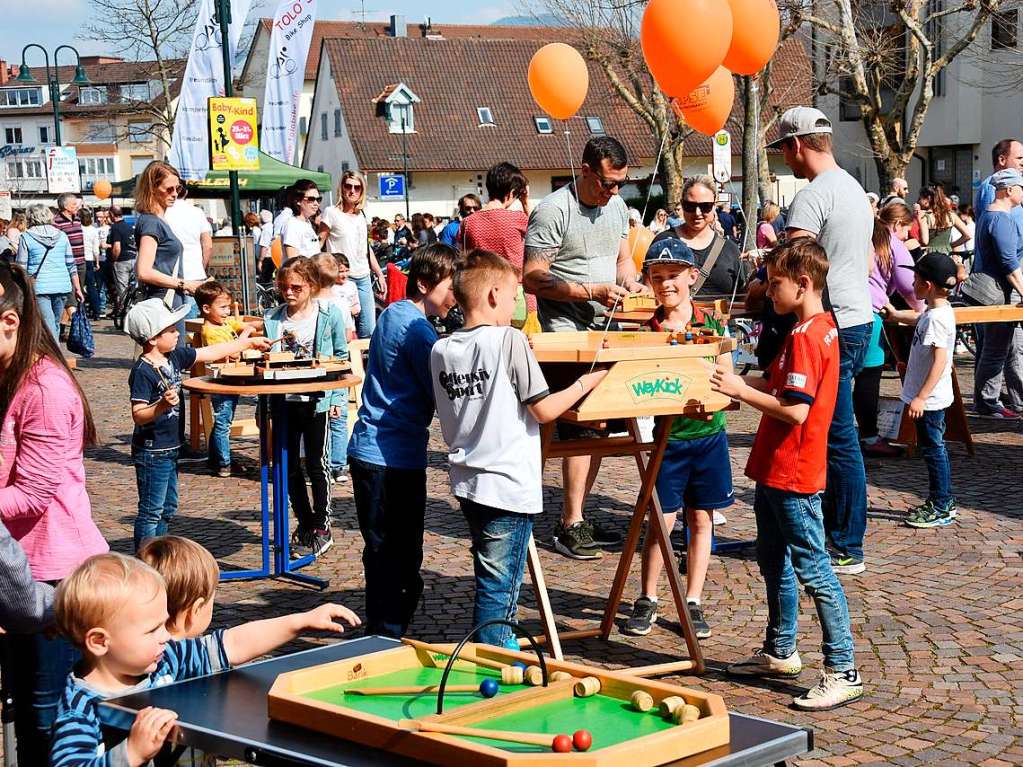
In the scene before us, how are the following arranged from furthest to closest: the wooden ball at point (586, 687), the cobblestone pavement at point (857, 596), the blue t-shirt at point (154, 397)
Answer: the blue t-shirt at point (154, 397) → the cobblestone pavement at point (857, 596) → the wooden ball at point (586, 687)

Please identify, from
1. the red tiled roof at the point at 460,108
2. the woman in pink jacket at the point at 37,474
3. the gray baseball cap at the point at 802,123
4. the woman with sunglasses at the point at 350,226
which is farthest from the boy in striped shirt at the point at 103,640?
the red tiled roof at the point at 460,108

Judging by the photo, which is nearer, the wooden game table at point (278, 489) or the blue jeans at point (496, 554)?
the blue jeans at point (496, 554)

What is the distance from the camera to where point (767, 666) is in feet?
18.7

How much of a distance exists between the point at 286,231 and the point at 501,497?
7512 mm

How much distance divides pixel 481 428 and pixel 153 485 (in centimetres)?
281

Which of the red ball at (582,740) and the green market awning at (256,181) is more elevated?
the green market awning at (256,181)

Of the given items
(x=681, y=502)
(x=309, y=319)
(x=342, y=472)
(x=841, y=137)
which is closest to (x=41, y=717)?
(x=681, y=502)

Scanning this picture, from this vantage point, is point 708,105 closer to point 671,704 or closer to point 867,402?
point 867,402

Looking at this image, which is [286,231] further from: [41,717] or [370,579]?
[41,717]

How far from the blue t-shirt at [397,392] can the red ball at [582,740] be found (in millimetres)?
3103

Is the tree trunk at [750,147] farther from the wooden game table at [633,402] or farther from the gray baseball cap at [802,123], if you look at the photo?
the wooden game table at [633,402]

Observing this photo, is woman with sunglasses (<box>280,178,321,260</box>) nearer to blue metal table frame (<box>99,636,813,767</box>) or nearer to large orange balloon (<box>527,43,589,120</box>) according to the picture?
large orange balloon (<box>527,43,589,120</box>)

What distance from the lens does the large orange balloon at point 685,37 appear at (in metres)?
7.77

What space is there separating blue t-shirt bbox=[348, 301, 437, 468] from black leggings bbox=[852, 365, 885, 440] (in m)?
5.73
